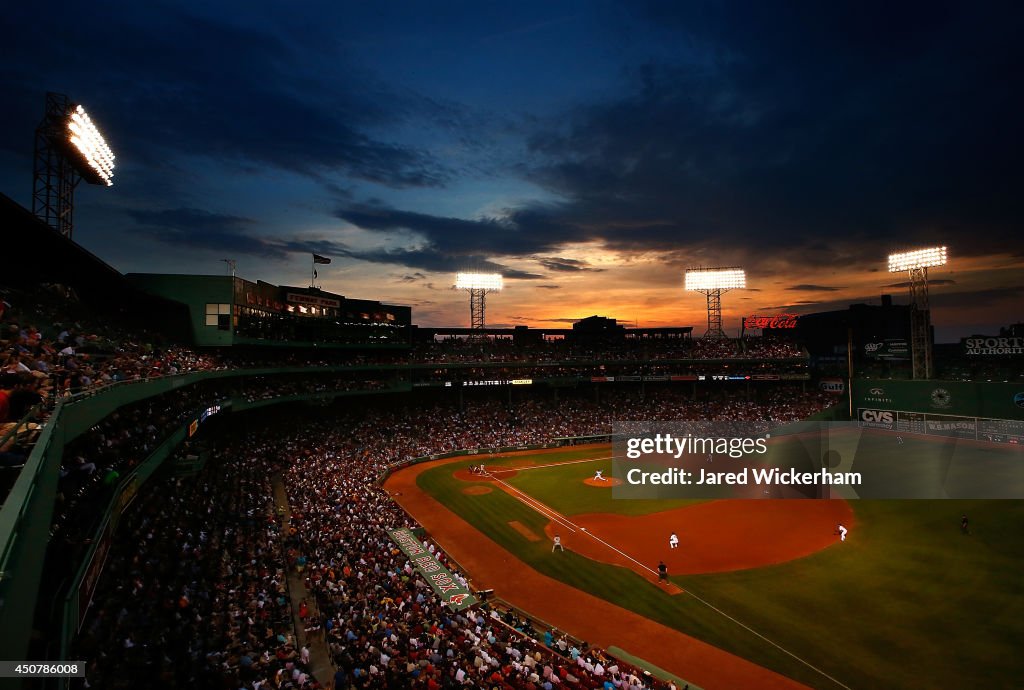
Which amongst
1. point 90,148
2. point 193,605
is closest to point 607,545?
point 193,605

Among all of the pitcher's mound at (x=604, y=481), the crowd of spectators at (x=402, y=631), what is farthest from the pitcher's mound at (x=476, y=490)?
the crowd of spectators at (x=402, y=631)

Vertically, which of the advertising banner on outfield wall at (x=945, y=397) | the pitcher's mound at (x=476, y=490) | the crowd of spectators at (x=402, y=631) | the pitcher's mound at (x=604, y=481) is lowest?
the pitcher's mound at (x=476, y=490)

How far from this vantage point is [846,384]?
192 feet

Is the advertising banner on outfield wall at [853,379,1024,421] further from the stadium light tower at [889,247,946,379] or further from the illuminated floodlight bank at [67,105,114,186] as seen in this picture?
the illuminated floodlight bank at [67,105,114,186]

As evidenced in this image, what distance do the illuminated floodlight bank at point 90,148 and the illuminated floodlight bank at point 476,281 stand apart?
39.6 meters

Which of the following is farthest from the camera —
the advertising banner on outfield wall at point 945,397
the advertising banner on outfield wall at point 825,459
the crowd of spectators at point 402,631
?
the advertising banner on outfield wall at point 945,397

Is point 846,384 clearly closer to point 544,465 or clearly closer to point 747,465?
point 747,465

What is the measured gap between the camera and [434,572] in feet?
70.0

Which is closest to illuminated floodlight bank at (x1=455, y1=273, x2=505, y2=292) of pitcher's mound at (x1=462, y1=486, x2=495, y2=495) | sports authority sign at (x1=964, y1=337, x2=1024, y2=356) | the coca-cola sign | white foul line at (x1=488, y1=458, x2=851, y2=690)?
white foul line at (x1=488, y1=458, x2=851, y2=690)

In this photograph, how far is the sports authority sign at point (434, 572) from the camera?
19.5 m

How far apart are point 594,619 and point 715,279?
56.6m

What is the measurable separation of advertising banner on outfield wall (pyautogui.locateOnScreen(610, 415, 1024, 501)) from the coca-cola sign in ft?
67.5

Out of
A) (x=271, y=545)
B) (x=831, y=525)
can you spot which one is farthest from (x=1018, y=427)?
(x=271, y=545)

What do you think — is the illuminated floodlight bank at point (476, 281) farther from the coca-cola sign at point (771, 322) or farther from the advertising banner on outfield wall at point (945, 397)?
the advertising banner on outfield wall at point (945, 397)
